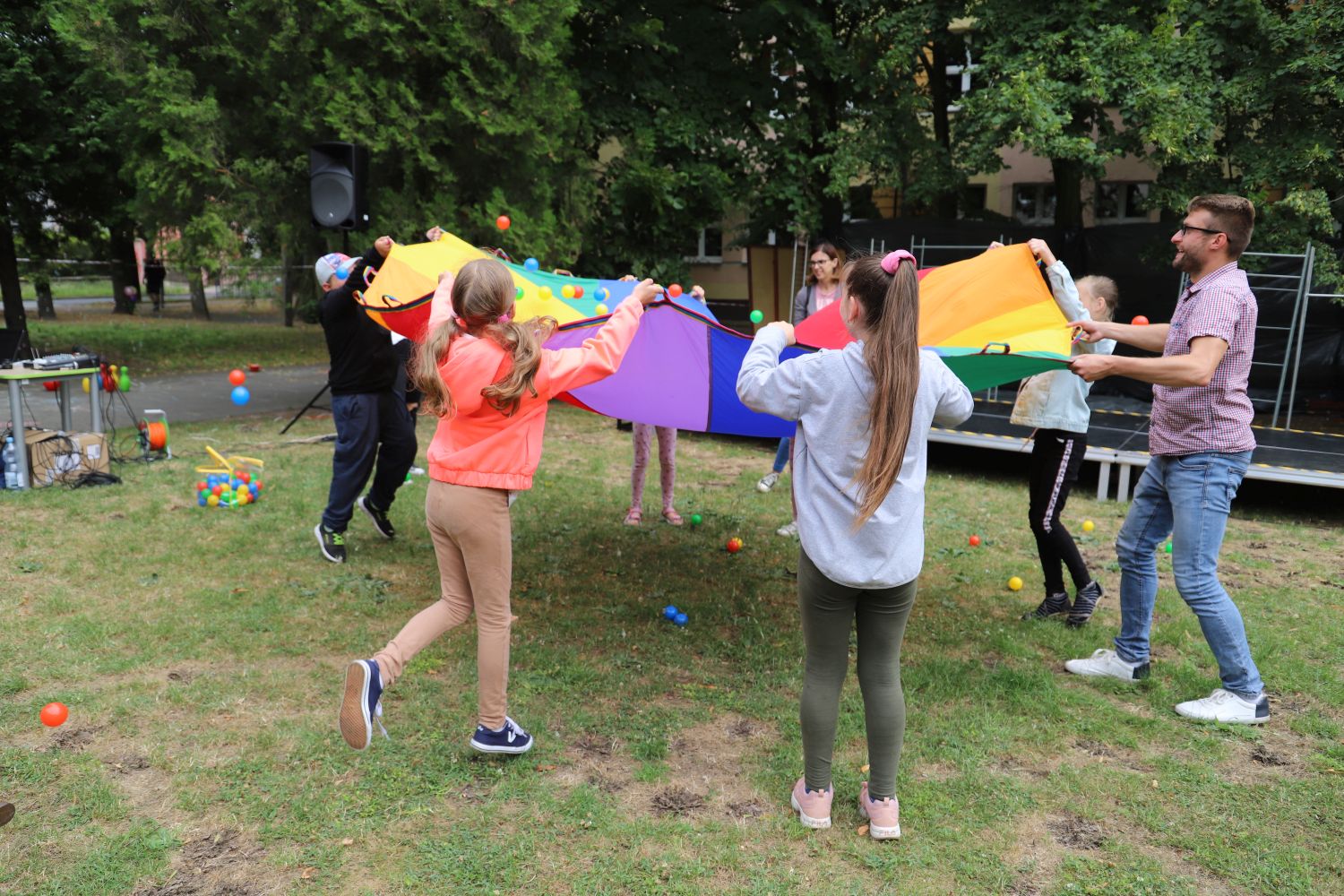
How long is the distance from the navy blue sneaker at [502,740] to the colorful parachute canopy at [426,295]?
1530mm

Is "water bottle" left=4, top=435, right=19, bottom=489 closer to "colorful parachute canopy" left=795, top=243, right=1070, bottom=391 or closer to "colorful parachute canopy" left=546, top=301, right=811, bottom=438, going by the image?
"colorful parachute canopy" left=546, top=301, right=811, bottom=438

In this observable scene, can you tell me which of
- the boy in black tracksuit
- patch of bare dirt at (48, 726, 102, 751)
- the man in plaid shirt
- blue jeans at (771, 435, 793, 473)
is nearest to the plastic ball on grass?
patch of bare dirt at (48, 726, 102, 751)

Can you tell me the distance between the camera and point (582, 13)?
34.0ft

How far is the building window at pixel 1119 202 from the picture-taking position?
16.2m

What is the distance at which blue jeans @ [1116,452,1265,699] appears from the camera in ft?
10.8

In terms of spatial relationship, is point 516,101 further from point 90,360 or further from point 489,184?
point 90,360

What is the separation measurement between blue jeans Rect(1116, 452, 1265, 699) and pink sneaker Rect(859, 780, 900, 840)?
1.42 meters

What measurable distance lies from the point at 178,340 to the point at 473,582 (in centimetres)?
1584

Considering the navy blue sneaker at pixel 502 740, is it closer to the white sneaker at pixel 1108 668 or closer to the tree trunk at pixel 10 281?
the white sneaker at pixel 1108 668

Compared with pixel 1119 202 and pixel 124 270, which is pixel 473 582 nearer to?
pixel 1119 202

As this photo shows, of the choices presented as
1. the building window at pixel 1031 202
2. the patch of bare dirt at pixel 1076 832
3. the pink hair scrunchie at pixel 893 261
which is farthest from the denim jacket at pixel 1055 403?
the building window at pixel 1031 202

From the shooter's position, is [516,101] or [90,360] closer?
[90,360]

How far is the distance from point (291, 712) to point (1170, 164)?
922 centimetres

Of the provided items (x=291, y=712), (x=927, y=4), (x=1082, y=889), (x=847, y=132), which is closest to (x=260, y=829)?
(x=291, y=712)
